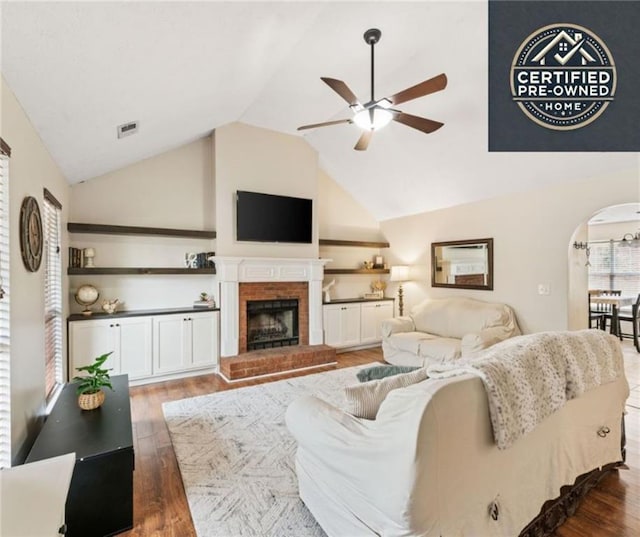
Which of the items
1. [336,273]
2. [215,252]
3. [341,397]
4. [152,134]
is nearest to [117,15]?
[152,134]

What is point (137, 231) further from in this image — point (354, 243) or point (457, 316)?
point (457, 316)

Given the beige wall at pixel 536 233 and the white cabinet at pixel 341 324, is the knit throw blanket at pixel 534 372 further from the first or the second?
the white cabinet at pixel 341 324

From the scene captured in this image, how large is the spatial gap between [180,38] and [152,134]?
5.84 feet

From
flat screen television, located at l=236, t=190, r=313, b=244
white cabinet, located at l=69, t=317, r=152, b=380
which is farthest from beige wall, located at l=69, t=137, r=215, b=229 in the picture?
white cabinet, located at l=69, t=317, r=152, b=380

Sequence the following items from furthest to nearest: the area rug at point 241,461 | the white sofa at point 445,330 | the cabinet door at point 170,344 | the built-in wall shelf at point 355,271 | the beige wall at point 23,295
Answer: the built-in wall shelf at point 355,271
the cabinet door at point 170,344
the white sofa at point 445,330
the area rug at point 241,461
the beige wall at point 23,295

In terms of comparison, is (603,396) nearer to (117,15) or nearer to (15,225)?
(117,15)

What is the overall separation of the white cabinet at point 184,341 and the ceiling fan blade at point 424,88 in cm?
359

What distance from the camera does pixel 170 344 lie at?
432cm

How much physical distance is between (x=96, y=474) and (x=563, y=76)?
3.97 meters

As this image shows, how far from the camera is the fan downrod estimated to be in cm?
293

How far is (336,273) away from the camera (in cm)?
620

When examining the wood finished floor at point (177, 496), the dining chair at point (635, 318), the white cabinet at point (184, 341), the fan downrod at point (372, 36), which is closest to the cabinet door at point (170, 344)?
the white cabinet at point (184, 341)

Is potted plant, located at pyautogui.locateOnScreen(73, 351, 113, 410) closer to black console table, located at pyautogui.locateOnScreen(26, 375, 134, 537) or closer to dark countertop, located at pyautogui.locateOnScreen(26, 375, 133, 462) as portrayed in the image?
dark countertop, located at pyautogui.locateOnScreen(26, 375, 133, 462)

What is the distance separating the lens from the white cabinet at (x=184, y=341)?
167 inches
